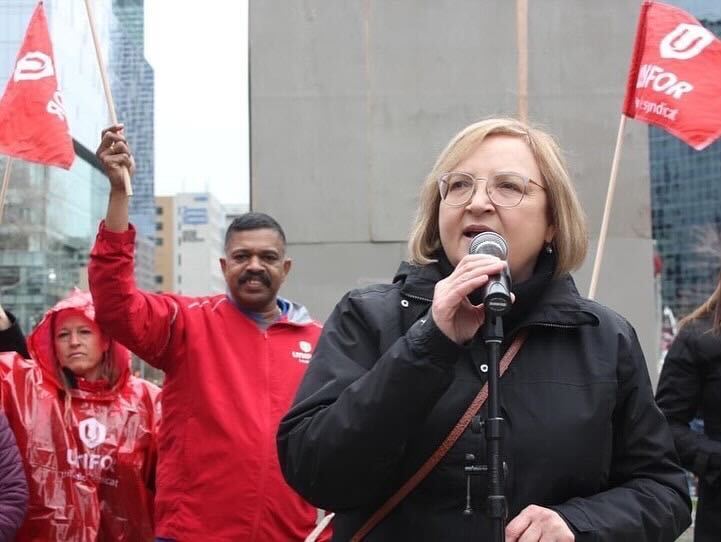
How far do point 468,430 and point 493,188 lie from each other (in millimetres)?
533

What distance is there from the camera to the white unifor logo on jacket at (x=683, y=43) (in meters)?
5.31

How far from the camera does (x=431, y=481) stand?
6.50 ft

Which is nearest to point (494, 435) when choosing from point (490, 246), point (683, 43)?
point (490, 246)

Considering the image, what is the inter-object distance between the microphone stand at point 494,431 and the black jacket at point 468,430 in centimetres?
8

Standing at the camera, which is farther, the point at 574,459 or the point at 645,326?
the point at 645,326

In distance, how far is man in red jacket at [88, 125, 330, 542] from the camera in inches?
146

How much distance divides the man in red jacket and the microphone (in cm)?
205

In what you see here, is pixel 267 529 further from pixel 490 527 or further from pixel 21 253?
pixel 21 253

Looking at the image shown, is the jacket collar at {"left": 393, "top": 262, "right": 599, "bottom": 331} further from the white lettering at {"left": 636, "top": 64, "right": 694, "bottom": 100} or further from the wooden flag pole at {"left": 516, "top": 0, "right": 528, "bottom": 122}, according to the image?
the wooden flag pole at {"left": 516, "top": 0, "right": 528, "bottom": 122}

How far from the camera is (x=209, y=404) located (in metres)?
3.80

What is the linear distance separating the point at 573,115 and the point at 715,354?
304 centimetres

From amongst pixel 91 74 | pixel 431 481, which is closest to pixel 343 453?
pixel 431 481

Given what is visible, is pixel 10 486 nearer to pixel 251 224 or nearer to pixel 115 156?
pixel 115 156

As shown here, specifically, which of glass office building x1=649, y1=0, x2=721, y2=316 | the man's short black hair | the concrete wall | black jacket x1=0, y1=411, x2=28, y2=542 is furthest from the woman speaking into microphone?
glass office building x1=649, y1=0, x2=721, y2=316
